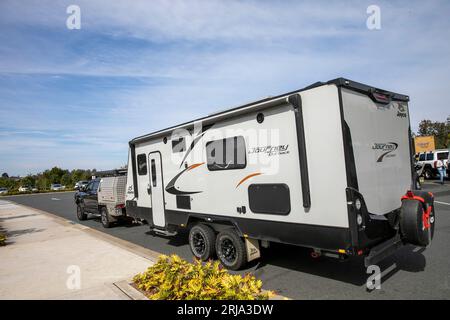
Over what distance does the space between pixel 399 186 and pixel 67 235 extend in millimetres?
10041

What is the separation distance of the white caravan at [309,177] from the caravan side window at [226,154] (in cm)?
2

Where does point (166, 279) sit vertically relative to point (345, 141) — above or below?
below

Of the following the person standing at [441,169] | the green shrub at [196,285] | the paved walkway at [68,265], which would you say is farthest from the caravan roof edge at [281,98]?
the person standing at [441,169]

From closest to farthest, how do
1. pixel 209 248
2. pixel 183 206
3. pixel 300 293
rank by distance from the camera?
pixel 300 293 → pixel 209 248 → pixel 183 206

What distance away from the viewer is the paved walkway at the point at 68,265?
5.36m

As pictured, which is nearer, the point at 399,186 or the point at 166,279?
the point at 166,279

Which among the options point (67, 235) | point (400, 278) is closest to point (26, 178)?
point (67, 235)

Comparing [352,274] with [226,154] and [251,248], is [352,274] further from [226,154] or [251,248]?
[226,154]

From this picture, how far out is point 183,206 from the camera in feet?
23.6

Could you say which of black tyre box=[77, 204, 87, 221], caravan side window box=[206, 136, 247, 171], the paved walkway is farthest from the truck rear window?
black tyre box=[77, 204, 87, 221]

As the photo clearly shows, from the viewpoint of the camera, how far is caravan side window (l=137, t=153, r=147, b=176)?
8742 mm

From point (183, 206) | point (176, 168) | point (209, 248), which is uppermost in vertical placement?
point (176, 168)
